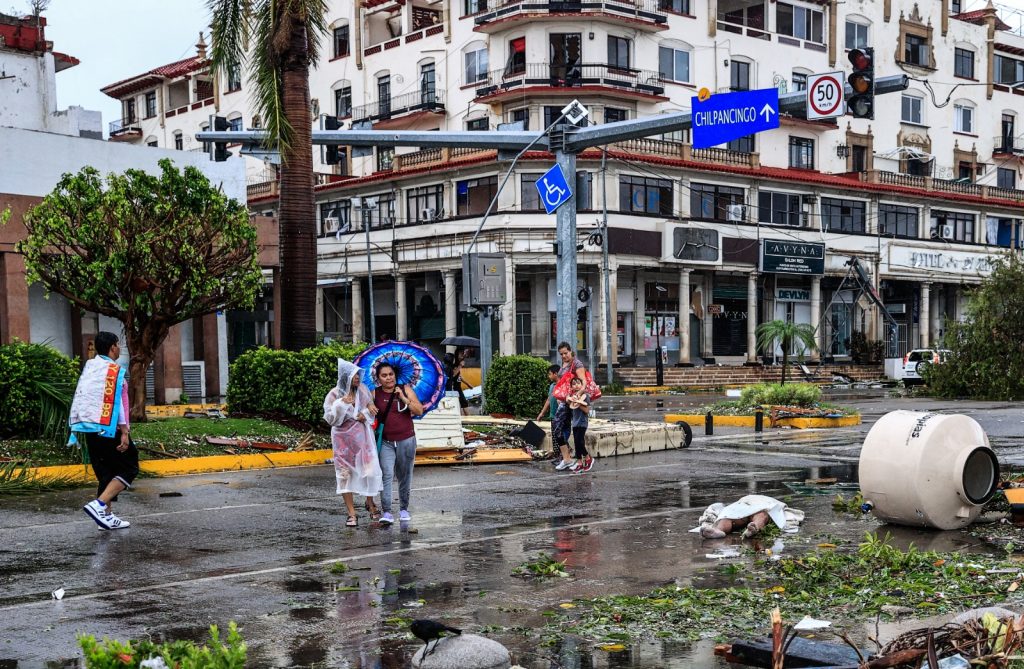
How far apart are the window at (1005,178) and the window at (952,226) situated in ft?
15.9

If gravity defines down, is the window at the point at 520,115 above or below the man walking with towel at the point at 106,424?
above

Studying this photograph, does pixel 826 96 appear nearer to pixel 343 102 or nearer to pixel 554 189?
pixel 554 189

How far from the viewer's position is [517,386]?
25484 millimetres

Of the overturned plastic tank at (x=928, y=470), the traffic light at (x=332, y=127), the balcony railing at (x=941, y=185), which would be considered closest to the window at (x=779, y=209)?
the balcony railing at (x=941, y=185)

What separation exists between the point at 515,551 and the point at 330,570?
1.75 meters

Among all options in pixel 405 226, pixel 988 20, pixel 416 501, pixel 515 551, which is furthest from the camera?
pixel 988 20

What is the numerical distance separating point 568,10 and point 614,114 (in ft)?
16.9

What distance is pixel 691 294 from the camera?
56.6m

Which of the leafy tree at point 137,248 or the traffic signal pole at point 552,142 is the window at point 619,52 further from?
the leafy tree at point 137,248

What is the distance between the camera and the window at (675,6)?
55375mm

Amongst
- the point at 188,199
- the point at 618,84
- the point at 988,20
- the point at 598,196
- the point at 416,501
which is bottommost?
the point at 416,501

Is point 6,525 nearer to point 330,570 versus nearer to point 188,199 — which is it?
point 330,570

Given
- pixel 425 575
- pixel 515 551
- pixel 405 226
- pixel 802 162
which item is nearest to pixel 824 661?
pixel 425 575

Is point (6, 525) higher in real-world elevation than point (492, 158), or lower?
lower
